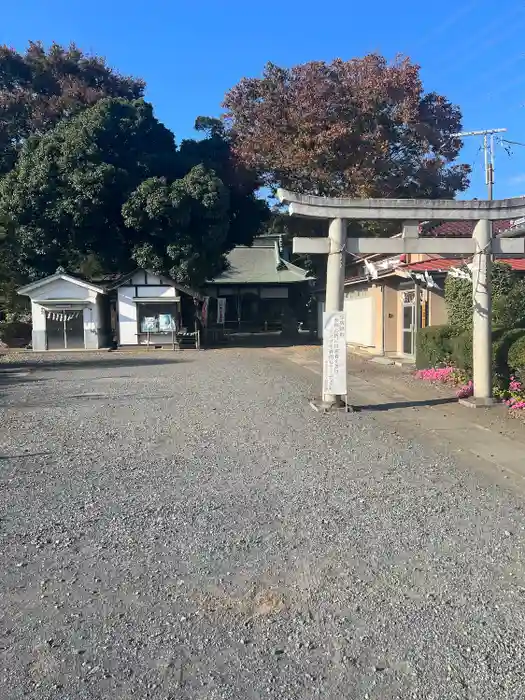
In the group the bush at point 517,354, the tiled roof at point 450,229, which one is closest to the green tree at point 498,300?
the bush at point 517,354

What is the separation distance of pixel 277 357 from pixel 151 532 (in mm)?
17489

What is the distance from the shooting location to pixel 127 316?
2720cm

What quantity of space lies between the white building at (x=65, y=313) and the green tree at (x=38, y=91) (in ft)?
26.5

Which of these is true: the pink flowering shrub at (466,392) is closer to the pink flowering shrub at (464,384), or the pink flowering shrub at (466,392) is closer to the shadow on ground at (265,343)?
the pink flowering shrub at (464,384)

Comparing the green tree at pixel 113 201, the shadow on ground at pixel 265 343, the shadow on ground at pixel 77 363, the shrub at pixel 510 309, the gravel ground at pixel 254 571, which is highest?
the green tree at pixel 113 201

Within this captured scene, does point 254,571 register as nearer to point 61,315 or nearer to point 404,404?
point 404,404

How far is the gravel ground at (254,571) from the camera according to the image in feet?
9.62

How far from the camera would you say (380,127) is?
26234 mm

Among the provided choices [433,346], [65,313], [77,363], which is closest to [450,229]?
[433,346]

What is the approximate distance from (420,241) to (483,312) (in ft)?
5.43

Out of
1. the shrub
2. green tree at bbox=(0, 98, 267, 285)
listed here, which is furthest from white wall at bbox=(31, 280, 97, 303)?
the shrub

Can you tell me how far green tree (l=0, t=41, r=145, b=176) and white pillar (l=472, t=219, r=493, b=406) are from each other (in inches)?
996

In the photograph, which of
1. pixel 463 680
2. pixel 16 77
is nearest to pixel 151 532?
pixel 463 680

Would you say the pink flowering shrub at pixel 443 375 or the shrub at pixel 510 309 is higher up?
the shrub at pixel 510 309
